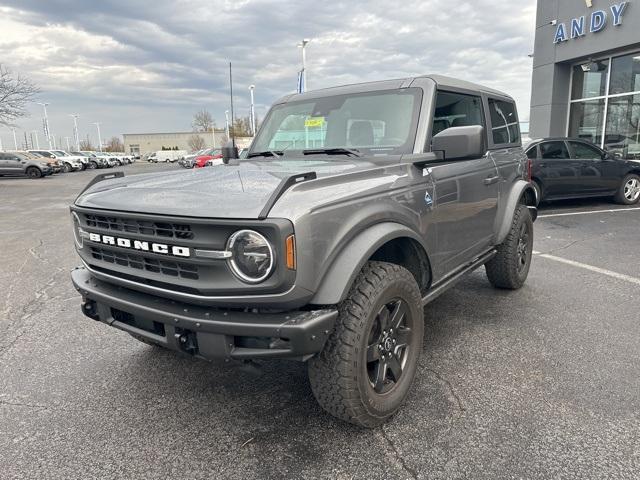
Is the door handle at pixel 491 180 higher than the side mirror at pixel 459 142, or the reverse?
the side mirror at pixel 459 142

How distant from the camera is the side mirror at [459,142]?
2.80 metres

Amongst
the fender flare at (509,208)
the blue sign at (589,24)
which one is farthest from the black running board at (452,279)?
the blue sign at (589,24)

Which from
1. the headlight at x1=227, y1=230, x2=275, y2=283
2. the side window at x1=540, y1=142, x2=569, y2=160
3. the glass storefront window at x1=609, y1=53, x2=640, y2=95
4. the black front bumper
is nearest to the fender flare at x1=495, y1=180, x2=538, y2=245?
the black front bumper

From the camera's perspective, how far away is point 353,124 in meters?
3.39

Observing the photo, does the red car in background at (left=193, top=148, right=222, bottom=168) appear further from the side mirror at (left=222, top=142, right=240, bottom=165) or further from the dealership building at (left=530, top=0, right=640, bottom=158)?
the side mirror at (left=222, top=142, right=240, bottom=165)

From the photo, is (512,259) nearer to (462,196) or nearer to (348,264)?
(462,196)

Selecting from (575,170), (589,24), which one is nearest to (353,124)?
(575,170)

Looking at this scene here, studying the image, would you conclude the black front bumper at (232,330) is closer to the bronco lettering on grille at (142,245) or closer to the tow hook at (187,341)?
the tow hook at (187,341)

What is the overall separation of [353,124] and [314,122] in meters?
0.39

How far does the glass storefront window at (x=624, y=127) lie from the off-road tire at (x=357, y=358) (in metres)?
15.0

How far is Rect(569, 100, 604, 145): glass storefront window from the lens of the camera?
15213 mm

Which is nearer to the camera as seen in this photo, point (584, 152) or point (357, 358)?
point (357, 358)

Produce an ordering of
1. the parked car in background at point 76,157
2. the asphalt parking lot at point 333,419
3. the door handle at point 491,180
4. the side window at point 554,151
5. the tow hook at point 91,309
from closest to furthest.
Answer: the asphalt parking lot at point 333,419
the tow hook at point 91,309
the door handle at point 491,180
the side window at point 554,151
the parked car in background at point 76,157

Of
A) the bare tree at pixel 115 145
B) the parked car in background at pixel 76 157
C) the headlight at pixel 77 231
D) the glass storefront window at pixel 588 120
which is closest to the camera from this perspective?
the headlight at pixel 77 231
